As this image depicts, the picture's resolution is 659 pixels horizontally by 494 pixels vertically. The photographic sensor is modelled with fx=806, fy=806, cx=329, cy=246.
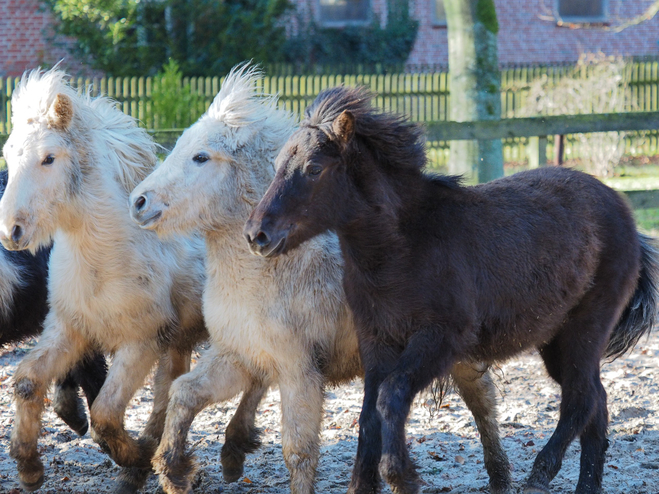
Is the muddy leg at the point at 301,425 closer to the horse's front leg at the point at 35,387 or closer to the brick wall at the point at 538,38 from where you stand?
the horse's front leg at the point at 35,387

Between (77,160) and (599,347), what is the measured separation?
3.02 m

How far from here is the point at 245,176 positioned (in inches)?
169

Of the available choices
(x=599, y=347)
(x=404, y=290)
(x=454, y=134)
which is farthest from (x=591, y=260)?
(x=454, y=134)

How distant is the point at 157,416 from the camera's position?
4.70 meters

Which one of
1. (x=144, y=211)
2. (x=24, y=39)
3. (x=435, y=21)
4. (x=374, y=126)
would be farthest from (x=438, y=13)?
(x=144, y=211)

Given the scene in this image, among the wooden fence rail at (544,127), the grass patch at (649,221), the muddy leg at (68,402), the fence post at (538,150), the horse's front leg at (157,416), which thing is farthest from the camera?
the grass patch at (649,221)

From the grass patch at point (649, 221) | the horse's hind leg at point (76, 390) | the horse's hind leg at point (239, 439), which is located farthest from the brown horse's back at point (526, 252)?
the grass patch at point (649, 221)

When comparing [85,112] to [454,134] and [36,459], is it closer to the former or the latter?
[36,459]

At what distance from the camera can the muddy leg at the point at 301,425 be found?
3.99 m

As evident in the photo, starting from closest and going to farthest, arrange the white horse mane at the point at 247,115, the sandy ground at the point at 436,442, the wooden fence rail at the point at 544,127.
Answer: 1. the white horse mane at the point at 247,115
2. the sandy ground at the point at 436,442
3. the wooden fence rail at the point at 544,127

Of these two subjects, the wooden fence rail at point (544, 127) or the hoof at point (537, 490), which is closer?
the hoof at point (537, 490)

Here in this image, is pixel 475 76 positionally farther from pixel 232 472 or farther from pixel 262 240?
pixel 262 240

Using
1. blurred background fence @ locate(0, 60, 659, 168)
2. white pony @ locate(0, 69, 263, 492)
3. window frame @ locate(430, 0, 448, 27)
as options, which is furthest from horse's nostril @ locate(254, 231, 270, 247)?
window frame @ locate(430, 0, 448, 27)

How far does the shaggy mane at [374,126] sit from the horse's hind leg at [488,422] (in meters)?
1.39
